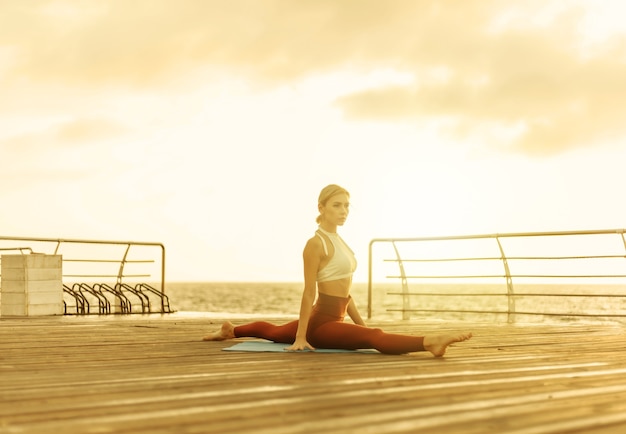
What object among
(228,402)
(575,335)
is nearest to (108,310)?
(575,335)

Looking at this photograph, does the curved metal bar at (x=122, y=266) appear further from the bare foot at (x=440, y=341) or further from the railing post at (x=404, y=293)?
the bare foot at (x=440, y=341)

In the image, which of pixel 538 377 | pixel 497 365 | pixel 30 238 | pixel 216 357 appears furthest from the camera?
pixel 30 238

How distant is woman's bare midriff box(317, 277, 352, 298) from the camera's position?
5430 mm

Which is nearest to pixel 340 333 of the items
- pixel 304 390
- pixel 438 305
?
pixel 304 390

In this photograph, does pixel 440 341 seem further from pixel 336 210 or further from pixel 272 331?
pixel 272 331

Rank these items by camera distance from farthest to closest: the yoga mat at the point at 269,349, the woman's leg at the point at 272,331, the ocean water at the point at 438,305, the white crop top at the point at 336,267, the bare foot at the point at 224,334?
the ocean water at the point at 438,305, the bare foot at the point at 224,334, the woman's leg at the point at 272,331, the white crop top at the point at 336,267, the yoga mat at the point at 269,349

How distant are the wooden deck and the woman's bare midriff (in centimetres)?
57

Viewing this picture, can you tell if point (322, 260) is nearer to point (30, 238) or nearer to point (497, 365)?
point (497, 365)

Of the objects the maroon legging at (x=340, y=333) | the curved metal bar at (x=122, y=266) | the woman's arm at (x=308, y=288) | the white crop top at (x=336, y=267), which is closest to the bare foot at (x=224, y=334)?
the maroon legging at (x=340, y=333)

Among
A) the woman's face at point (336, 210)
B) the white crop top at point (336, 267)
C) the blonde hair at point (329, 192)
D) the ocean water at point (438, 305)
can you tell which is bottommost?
the ocean water at point (438, 305)

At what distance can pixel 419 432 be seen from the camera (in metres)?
2.43

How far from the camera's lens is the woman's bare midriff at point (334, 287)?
5.43 meters

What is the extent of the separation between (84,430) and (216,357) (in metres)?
2.30

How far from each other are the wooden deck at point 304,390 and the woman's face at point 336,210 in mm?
952
